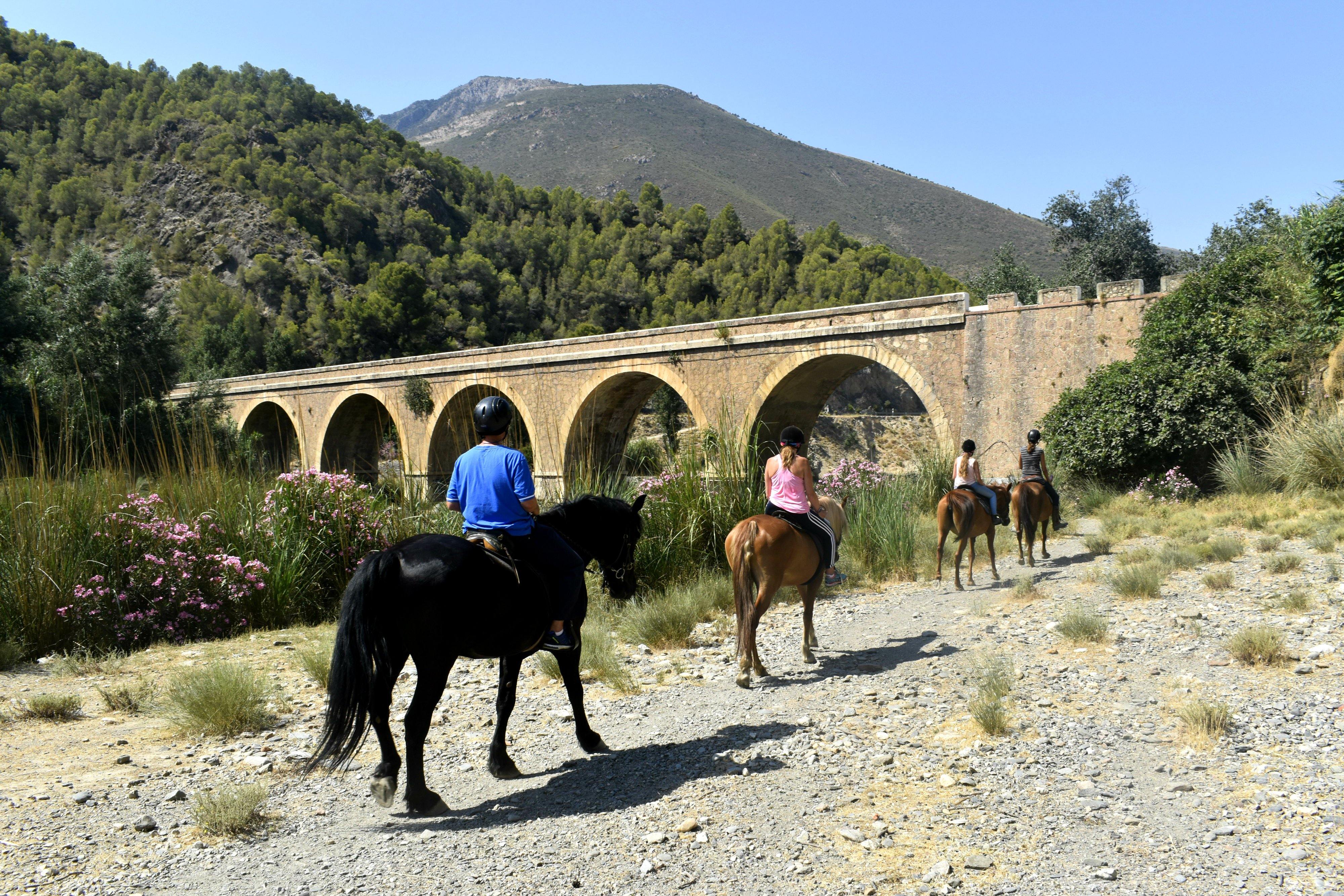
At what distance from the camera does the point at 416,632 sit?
329 centimetres

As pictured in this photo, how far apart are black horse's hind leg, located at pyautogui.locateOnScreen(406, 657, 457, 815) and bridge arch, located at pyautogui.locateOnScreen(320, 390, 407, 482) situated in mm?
26045

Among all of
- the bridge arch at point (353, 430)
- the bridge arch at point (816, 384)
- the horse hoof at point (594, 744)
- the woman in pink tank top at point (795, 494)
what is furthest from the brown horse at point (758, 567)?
the bridge arch at point (353, 430)

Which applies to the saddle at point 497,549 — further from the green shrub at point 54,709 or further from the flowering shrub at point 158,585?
the flowering shrub at point 158,585

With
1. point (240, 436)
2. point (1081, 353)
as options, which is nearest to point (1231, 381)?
point (1081, 353)

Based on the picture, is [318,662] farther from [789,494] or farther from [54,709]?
[789,494]

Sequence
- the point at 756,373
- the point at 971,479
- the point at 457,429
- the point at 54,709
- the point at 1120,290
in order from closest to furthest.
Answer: the point at 54,709, the point at 971,479, the point at 1120,290, the point at 756,373, the point at 457,429

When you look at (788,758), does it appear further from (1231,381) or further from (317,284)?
(317,284)

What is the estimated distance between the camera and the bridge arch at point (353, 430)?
29781 millimetres

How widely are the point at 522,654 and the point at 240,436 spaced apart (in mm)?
9441

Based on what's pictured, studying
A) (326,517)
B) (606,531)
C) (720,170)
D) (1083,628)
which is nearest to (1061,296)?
(1083,628)

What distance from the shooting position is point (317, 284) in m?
50.4

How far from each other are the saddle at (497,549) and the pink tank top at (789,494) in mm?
2231

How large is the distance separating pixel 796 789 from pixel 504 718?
4.09 feet

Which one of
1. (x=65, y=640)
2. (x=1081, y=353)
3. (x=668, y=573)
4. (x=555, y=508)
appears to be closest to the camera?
(x=555, y=508)
